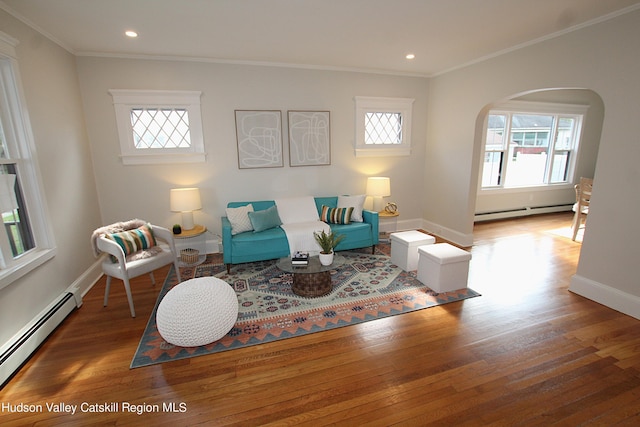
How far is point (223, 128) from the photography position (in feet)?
13.3

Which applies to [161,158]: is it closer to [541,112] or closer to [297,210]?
[297,210]

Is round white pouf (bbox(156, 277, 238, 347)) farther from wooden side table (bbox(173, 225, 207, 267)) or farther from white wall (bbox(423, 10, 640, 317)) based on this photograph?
white wall (bbox(423, 10, 640, 317))

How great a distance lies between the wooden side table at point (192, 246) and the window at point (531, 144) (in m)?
5.22

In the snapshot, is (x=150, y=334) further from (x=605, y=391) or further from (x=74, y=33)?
(x=605, y=391)

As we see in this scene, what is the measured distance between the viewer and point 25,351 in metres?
2.16

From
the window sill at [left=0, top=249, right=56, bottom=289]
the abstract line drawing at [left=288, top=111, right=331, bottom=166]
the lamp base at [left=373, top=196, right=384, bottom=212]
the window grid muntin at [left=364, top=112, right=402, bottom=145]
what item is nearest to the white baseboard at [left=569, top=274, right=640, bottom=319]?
the lamp base at [left=373, top=196, right=384, bottom=212]

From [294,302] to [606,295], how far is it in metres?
2.97

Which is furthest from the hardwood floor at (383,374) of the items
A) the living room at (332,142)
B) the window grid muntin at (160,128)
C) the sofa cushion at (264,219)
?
the window grid muntin at (160,128)

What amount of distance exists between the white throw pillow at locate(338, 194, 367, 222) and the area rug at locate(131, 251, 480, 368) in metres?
0.61

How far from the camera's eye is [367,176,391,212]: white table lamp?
14.8ft

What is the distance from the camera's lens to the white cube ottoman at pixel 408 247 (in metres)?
3.47

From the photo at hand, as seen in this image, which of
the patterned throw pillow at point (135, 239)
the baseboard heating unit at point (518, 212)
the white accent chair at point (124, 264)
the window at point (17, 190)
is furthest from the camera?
the baseboard heating unit at point (518, 212)

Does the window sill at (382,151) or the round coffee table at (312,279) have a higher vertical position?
the window sill at (382,151)

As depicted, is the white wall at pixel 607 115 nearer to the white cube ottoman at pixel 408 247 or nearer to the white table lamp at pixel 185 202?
the white cube ottoman at pixel 408 247
